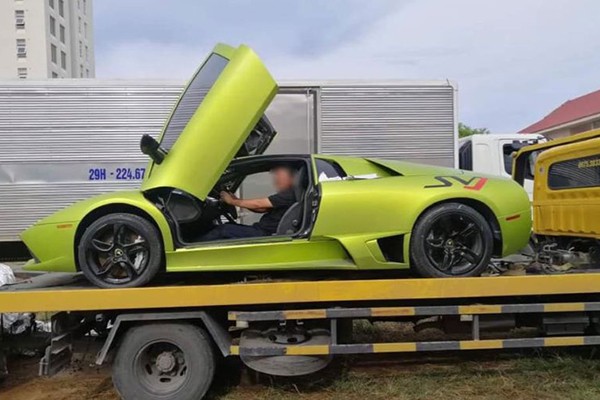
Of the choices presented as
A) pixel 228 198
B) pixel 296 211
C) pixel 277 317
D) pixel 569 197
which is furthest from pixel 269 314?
pixel 569 197

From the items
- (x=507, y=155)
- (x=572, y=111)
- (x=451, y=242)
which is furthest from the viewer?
(x=572, y=111)

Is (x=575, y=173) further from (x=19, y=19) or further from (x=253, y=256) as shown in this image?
(x=19, y=19)

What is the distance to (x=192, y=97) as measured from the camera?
4449mm

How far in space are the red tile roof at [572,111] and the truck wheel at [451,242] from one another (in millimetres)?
19556

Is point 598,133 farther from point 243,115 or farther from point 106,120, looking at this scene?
point 106,120

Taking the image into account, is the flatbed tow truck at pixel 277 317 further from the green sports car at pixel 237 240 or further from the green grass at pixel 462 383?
the green grass at pixel 462 383

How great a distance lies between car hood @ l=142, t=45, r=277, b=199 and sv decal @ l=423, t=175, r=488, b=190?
150cm

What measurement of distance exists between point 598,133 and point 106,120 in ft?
21.2

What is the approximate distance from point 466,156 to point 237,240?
667 centimetres

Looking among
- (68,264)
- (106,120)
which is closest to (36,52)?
(106,120)

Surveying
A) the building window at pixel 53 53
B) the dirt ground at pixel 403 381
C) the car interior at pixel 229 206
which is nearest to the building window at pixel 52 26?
the building window at pixel 53 53

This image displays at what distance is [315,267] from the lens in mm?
4352

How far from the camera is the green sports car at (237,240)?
4.29m

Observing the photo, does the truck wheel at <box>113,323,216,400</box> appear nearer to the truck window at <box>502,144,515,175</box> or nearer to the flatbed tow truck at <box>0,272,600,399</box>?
the flatbed tow truck at <box>0,272,600,399</box>
